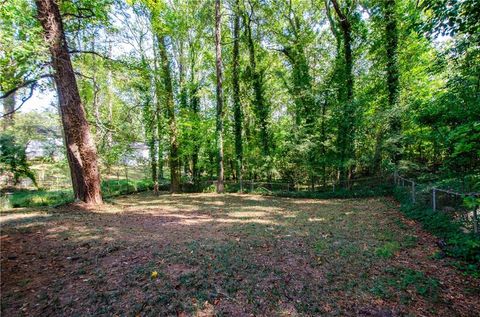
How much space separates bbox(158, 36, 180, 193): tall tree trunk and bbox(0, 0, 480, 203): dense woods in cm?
8

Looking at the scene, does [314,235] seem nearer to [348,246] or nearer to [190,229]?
[348,246]

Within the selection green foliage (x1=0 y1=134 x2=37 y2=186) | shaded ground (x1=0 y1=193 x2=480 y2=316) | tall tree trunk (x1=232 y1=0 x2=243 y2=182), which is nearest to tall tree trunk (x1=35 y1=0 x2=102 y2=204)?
shaded ground (x1=0 y1=193 x2=480 y2=316)

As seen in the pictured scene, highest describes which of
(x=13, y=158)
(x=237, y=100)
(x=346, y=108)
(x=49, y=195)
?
(x=237, y=100)

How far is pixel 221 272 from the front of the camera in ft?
11.2

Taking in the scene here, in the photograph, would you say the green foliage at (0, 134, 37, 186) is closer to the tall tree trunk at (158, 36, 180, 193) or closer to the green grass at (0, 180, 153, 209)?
the green grass at (0, 180, 153, 209)

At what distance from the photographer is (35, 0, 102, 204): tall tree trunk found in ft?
21.2

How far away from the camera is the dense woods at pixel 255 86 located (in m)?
6.84

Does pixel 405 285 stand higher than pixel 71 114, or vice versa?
pixel 71 114

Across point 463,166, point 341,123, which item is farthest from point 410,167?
point 463,166

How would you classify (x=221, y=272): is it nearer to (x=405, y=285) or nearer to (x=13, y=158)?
(x=405, y=285)

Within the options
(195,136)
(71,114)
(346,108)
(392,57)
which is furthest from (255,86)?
(71,114)

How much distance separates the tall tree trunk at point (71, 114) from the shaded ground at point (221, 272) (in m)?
2.01

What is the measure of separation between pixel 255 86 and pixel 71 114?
12116 millimetres

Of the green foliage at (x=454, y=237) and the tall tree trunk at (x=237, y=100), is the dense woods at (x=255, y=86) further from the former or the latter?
the green foliage at (x=454, y=237)
